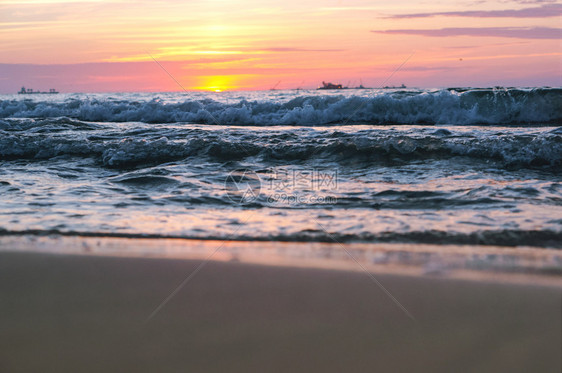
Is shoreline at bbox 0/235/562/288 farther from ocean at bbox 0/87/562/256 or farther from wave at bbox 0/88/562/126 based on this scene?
wave at bbox 0/88/562/126

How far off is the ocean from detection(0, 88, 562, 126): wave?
3.77m

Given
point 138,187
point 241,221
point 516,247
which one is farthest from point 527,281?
point 138,187

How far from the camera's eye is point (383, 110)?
12.5 meters

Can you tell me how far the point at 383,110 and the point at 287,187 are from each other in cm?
841

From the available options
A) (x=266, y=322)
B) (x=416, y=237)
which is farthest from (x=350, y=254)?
(x=266, y=322)

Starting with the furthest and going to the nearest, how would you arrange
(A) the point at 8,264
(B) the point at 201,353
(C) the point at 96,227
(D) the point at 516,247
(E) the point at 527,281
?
(C) the point at 96,227, (D) the point at 516,247, (A) the point at 8,264, (E) the point at 527,281, (B) the point at 201,353

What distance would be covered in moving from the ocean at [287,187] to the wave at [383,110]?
377cm

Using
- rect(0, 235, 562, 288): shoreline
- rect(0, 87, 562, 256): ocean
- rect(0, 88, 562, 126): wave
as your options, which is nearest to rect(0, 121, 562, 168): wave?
rect(0, 87, 562, 256): ocean

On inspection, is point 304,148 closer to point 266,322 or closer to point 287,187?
point 287,187

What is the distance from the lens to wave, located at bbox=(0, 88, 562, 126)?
11680mm

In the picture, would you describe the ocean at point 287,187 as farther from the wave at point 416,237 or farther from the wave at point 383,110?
the wave at point 383,110

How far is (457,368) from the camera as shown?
162 cm

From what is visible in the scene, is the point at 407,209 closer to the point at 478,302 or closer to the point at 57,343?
the point at 478,302

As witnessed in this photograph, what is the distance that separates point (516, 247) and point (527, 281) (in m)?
0.57
